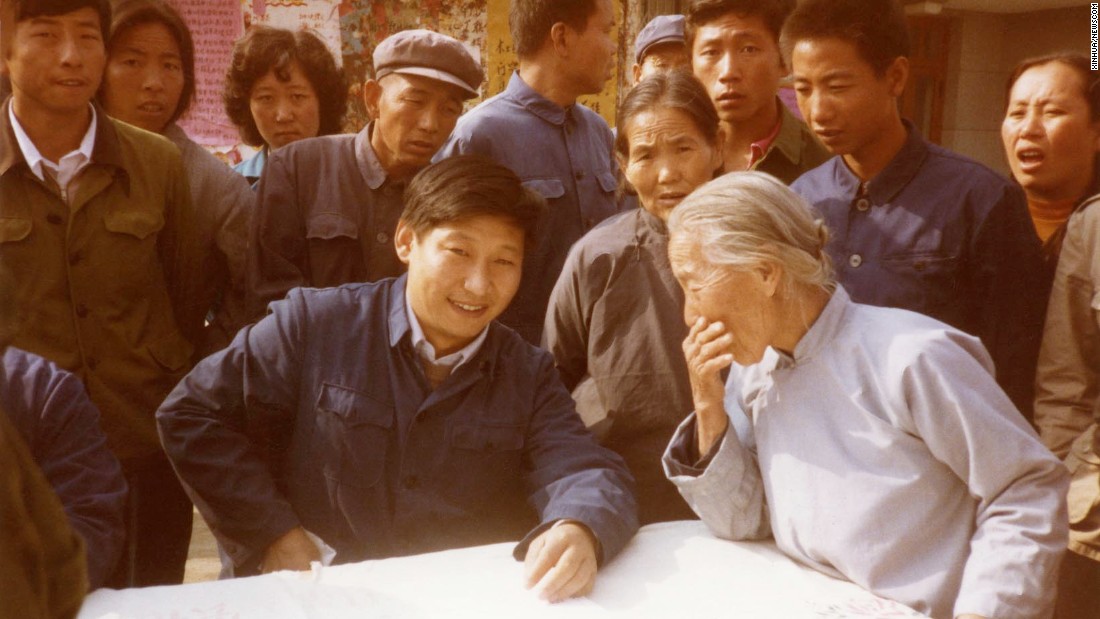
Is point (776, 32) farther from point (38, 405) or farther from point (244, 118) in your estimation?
point (38, 405)

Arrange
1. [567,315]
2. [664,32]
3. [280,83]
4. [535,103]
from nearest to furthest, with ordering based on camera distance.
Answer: [567,315], [535,103], [280,83], [664,32]

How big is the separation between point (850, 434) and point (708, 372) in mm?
267

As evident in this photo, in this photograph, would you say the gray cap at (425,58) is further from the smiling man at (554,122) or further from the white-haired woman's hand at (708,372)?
the white-haired woman's hand at (708,372)

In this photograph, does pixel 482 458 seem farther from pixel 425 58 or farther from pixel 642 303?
pixel 425 58

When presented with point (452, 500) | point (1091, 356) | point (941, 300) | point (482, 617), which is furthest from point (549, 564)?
point (1091, 356)

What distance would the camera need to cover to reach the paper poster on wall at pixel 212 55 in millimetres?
3906

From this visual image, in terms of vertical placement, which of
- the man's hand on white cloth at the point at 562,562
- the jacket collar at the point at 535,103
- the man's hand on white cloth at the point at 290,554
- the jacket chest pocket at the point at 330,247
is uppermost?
the jacket collar at the point at 535,103

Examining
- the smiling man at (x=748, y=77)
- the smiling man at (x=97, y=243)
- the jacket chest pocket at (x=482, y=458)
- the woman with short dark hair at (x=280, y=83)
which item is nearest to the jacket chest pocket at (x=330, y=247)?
the smiling man at (x=97, y=243)

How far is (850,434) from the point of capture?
1.71 metres

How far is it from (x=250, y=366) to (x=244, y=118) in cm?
183

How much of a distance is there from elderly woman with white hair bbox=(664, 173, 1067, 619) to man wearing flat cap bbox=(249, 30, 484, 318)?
1.19 metres

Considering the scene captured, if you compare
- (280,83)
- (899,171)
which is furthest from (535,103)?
(899,171)

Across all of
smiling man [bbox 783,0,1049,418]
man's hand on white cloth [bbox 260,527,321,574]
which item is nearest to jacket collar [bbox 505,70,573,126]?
smiling man [bbox 783,0,1049,418]

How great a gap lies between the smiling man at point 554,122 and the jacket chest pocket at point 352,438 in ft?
3.49
